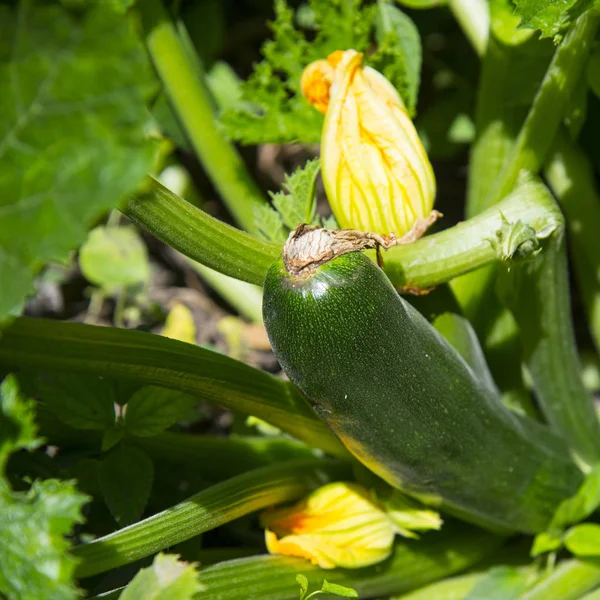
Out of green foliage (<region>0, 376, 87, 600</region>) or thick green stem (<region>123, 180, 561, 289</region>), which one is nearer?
green foliage (<region>0, 376, 87, 600</region>)

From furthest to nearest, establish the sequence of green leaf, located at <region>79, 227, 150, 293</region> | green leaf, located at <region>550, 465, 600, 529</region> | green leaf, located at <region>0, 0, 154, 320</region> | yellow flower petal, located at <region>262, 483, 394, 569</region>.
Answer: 1. green leaf, located at <region>79, 227, 150, 293</region>
2. green leaf, located at <region>550, 465, 600, 529</region>
3. yellow flower petal, located at <region>262, 483, 394, 569</region>
4. green leaf, located at <region>0, 0, 154, 320</region>

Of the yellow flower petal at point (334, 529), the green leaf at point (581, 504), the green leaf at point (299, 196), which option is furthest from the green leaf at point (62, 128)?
the green leaf at point (581, 504)

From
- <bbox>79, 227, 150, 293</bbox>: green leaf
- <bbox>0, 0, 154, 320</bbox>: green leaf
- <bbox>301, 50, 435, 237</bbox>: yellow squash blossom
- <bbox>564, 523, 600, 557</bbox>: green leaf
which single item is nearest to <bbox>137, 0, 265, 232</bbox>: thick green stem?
<bbox>79, 227, 150, 293</bbox>: green leaf

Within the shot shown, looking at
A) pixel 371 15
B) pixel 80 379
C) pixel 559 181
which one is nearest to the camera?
pixel 80 379

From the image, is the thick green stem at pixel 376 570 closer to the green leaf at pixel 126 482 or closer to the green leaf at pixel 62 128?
the green leaf at pixel 126 482

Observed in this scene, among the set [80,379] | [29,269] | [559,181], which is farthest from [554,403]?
[29,269]

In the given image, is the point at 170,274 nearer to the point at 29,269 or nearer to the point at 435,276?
the point at 435,276

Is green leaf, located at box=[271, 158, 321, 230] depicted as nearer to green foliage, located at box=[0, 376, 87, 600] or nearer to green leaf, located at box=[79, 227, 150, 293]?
green foliage, located at box=[0, 376, 87, 600]
